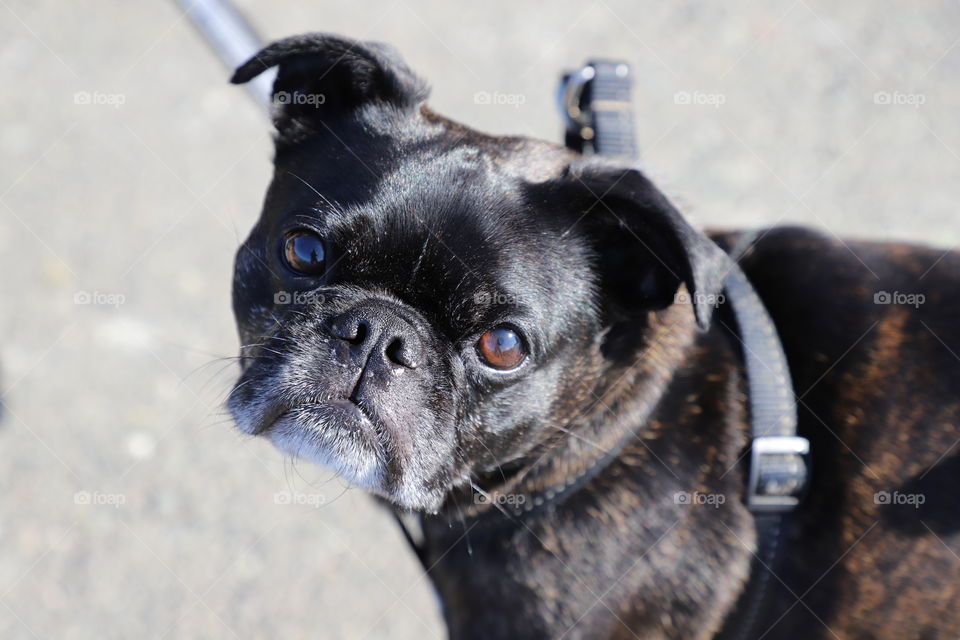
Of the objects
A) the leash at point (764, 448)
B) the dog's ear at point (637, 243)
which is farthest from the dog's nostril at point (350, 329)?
the leash at point (764, 448)

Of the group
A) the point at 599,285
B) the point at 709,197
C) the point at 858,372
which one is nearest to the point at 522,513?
the point at 599,285

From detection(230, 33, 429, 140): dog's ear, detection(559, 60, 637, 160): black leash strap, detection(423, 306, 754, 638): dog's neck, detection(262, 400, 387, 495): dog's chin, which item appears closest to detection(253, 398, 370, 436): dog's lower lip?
detection(262, 400, 387, 495): dog's chin

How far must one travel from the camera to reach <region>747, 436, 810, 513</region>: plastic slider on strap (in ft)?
9.37

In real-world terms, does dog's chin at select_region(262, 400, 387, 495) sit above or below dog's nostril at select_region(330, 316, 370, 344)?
below

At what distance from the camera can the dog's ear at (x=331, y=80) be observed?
9.18 feet

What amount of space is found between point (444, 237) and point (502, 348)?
42 cm

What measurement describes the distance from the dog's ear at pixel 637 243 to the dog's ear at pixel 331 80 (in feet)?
2.18

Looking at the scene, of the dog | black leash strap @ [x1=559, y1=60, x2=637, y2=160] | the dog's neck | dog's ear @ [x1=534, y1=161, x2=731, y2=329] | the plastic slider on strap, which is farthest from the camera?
black leash strap @ [x1=559, y1=60, x2=637, y2=160]

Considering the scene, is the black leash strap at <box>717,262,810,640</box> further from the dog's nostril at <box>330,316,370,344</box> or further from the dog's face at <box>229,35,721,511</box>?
the dog's nostril at <box>330,316,370,344</box>

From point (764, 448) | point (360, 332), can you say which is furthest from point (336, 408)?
point (764, 448)

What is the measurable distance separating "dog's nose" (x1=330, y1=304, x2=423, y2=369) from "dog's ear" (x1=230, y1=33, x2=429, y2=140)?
86cm

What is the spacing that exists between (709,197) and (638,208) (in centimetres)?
298

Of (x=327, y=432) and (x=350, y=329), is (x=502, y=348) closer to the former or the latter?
(x=350, y=329)

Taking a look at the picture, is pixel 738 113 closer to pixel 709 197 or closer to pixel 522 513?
pixel 709 197
